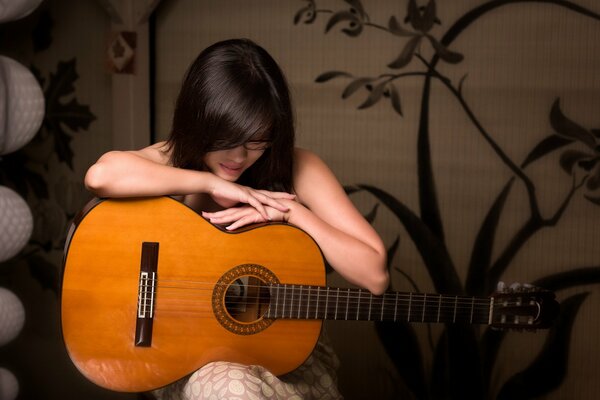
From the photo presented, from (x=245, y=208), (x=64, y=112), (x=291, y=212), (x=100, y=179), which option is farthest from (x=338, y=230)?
(x=64, y=112)

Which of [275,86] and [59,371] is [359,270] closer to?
[275,86]

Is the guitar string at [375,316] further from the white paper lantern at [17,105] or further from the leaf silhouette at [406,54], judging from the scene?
the leaf silhouette at [406,54]

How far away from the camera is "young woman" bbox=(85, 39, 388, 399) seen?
1.62 meters

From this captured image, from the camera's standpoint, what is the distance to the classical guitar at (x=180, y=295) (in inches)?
62.9

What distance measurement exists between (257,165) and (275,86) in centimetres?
23

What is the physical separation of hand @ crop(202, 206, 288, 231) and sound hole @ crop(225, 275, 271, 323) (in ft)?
0.40

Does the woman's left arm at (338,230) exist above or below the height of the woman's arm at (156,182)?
below

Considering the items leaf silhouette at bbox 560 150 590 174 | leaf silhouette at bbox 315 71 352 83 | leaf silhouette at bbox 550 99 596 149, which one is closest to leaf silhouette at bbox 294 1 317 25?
leaf silhouette at bbox 315 71 352 83

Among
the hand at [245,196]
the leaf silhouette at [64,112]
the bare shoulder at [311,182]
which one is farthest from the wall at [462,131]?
the hand at [245,196]

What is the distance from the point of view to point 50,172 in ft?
10.1

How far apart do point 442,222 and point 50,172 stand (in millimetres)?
1580

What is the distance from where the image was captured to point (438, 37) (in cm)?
266

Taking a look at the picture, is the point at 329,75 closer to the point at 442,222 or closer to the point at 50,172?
the point at 442,222

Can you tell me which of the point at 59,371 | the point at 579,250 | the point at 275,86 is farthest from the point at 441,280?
the point at 59,371
